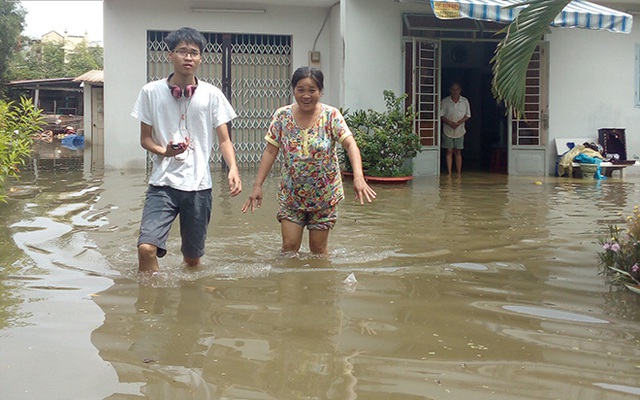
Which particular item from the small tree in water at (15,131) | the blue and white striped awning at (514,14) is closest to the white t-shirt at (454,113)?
the blue and white striped awning at (514,14)

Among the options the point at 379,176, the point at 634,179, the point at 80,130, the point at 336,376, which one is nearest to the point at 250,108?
the point at 379,176

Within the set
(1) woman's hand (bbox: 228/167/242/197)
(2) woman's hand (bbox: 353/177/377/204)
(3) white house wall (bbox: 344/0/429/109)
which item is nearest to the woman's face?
(2) woman's hand (bbox: 353/177/377/204)

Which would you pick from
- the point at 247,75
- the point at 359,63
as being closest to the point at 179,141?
the point at 359,63

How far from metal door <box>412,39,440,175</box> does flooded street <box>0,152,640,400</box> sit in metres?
5.29

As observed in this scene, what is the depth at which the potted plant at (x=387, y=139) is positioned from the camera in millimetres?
10898

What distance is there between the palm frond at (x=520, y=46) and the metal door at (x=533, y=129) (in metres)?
7.98

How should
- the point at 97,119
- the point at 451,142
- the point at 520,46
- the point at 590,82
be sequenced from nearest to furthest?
the point at 520,46
the point at 451,142
the point at 590,82
the point at 97,119

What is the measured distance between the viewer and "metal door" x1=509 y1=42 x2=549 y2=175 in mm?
13055

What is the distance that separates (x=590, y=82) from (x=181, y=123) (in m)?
10.6

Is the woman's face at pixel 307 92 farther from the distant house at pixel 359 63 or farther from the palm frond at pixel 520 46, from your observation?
the distant house at pixel 359 63

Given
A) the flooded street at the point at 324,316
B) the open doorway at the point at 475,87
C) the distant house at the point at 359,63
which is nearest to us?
the flooded street at the point at 324,316

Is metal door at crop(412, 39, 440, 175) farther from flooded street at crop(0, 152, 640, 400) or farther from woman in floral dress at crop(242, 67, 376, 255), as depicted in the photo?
woman in floral dress at crop(242, 67, 376, 255)

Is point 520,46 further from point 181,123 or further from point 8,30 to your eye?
point 8,30

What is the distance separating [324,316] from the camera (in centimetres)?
390
